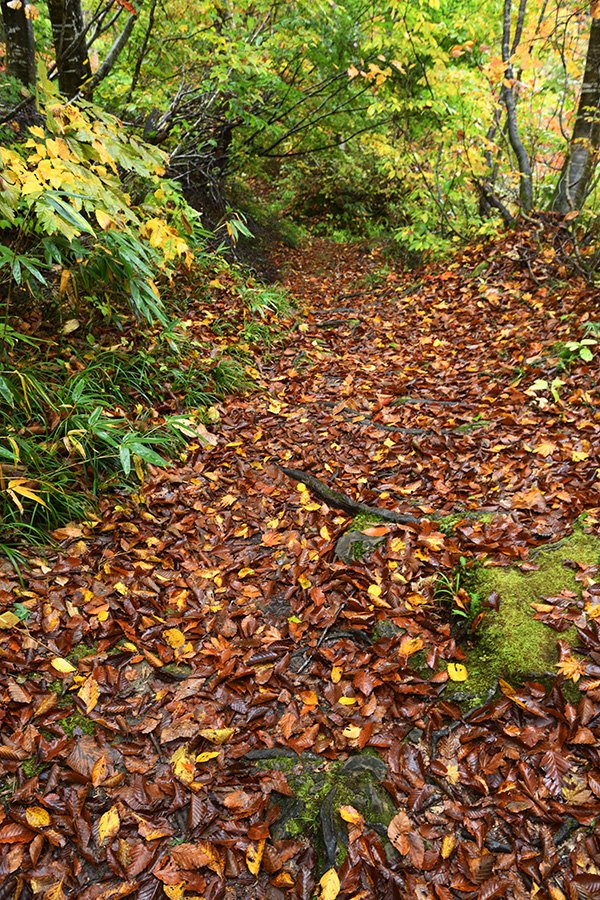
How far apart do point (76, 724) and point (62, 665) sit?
0.34 metres

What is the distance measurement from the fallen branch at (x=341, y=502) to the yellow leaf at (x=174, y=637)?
1.48 metres

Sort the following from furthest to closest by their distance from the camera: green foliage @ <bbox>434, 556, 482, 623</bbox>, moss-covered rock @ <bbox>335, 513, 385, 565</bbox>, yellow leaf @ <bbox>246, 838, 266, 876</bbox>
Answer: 1. moss-covered rock @ <bbox>335, 513, 385, 565</bbox>
2. green foliage @ <bbox>434, 556, 482, 623</bbox>
3. yellow leaf @ <bbox>246, 838, 266, 876</bbox>

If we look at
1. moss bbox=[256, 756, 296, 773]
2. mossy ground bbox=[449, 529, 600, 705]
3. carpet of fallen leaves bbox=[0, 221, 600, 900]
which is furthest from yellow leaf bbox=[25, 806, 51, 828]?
mossy ground bbox=[449, 529, 600, 705]

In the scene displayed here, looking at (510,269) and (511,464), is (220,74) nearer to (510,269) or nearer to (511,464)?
(510,269)

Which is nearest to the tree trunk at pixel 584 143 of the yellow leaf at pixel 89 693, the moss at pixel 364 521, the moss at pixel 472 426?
the moss at pixel 472 426

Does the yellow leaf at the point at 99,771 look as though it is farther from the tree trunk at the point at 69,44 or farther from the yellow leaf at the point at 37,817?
the tree trunk at the point at 69,44

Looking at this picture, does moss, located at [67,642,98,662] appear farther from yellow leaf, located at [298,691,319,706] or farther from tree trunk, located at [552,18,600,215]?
tree trunk, located at [552,18,600,215]

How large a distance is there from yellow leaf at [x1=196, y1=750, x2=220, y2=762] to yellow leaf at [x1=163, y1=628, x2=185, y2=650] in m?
0.65

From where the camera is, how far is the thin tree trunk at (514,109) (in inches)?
272

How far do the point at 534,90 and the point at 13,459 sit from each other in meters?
8.71

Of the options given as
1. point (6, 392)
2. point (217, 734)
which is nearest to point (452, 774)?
point (217, 734)

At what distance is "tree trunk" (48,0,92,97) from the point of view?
450 cm

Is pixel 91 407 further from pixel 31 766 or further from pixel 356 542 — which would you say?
pixel 31 766

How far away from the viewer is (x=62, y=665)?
8.88 feet
